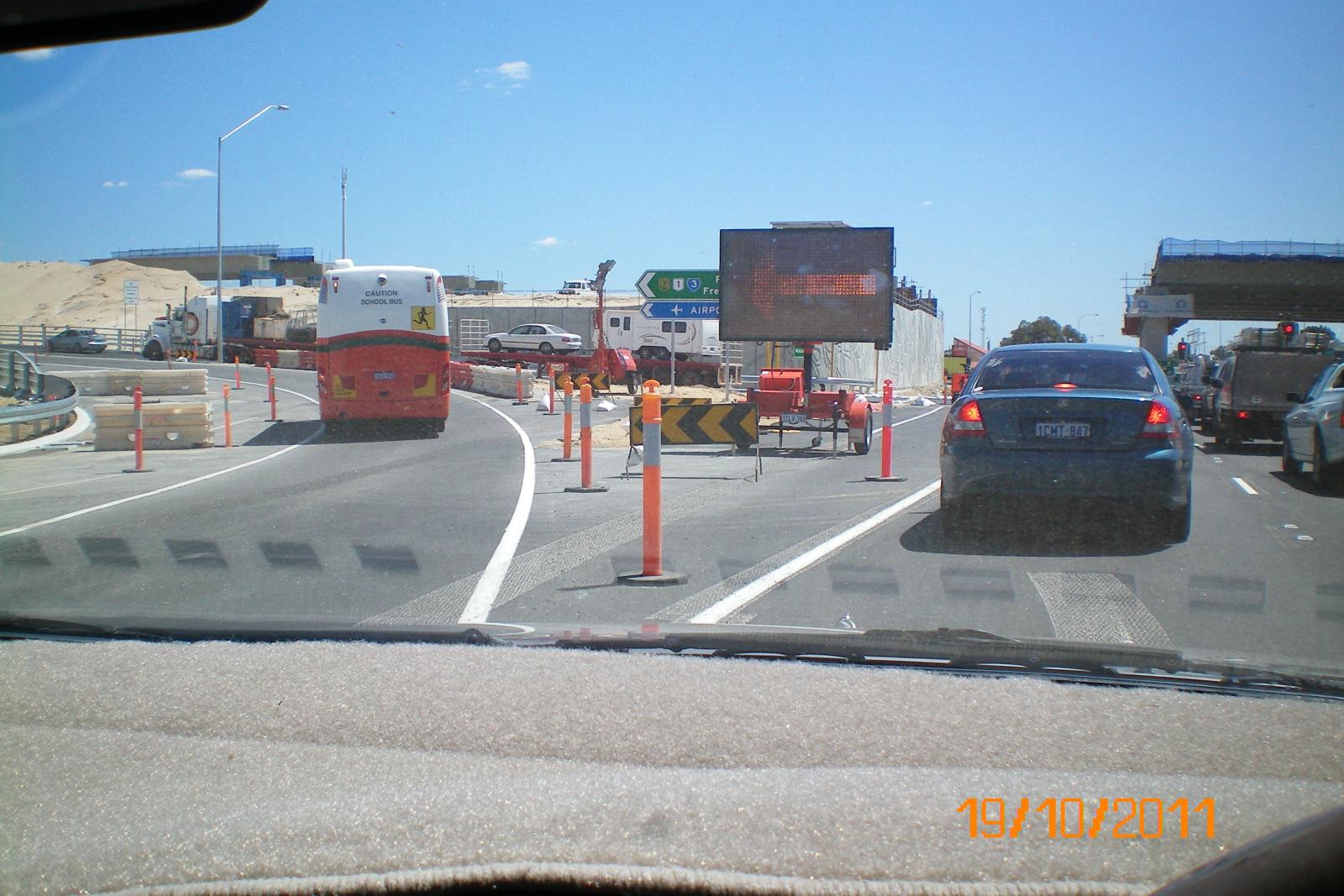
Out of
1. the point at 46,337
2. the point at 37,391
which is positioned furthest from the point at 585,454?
the point at 46,337

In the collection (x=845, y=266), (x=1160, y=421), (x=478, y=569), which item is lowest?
(x=478, y=569)

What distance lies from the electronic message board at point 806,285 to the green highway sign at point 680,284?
8.96 feet

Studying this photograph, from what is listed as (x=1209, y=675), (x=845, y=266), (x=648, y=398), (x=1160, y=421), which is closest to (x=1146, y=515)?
(x=1160, y=421)

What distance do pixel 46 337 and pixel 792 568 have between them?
73158 mm

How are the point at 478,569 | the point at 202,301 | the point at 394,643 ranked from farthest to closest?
1. the point at 202,301
2. the point at 478,569
3. the point at 394,643

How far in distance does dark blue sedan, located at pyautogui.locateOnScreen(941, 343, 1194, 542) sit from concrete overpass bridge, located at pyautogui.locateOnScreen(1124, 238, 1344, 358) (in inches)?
1619

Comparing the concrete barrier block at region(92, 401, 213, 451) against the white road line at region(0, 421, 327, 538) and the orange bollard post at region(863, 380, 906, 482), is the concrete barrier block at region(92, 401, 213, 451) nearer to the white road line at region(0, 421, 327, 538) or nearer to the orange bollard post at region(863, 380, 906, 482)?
the white road line at region(0, 421, 327, 538)

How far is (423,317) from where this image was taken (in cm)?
2244

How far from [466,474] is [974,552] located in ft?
26.8

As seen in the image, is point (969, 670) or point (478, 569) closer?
point (969, 670)

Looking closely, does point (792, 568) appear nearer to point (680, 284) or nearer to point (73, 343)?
point (680, 284)

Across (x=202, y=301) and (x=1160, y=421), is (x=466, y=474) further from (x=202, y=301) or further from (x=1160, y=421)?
(x=202, y=301)

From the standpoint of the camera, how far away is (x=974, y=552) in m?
9.02

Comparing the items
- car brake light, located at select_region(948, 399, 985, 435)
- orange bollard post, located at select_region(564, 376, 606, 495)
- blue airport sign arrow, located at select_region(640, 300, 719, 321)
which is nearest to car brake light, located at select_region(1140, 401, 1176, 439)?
car brake light, located at select_region(948, 399, 985, 435)
